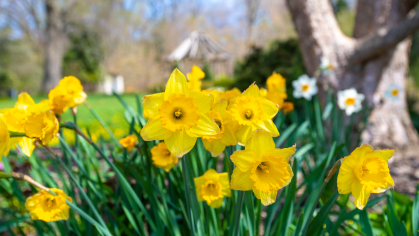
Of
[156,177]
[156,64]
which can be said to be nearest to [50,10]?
[156,64]

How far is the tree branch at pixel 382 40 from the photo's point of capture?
8.24 feet

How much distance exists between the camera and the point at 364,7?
3.20 m

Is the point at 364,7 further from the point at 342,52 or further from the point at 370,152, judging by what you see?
the point at 370,152

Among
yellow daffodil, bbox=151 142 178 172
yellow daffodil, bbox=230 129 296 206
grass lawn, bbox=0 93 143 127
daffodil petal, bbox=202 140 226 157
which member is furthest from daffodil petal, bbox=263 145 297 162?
grass lawn, bbox=0 93 143 127

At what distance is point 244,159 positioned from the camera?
0.60 metres

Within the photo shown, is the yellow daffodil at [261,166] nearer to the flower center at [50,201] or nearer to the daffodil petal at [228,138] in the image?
the daffodil petal at [228,138]

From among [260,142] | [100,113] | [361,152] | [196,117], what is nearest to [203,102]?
[196,117]

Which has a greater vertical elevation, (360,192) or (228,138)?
(228,138)

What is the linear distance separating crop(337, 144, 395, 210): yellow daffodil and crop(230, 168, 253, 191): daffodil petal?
22cm

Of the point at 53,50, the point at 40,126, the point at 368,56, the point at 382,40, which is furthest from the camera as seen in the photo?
the point at 53,50

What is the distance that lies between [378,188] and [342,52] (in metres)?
2.82

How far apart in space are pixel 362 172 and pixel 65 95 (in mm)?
894

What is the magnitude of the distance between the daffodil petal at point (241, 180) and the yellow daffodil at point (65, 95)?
0.62 m

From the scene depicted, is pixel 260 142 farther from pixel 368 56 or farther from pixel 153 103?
pixel 368 56
